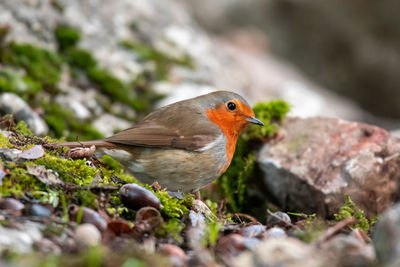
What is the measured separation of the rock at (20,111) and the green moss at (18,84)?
0.82ft

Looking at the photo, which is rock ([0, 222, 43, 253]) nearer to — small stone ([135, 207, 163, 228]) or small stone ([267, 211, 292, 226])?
small stone ([135, 207, 163, 228])

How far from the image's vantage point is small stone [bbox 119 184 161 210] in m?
3.46

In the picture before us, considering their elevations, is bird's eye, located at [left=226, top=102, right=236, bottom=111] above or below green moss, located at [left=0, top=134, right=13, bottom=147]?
above

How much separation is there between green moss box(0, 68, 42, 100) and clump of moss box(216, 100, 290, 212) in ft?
9.22

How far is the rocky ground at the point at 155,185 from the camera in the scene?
2.70 metres

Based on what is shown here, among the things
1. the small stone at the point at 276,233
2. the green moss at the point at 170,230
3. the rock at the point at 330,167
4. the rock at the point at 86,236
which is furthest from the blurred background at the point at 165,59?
the small stone at the point at 276,233

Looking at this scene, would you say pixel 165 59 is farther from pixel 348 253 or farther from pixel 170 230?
pixel 348 253

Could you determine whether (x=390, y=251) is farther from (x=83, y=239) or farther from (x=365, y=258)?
(x=83, y=239)

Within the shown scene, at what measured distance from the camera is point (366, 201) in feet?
16.5

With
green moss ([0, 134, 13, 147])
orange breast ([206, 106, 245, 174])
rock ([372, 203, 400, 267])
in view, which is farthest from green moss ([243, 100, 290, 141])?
rock ([372, 203, 400, 267])

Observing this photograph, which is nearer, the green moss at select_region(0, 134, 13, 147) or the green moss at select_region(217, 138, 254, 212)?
the green moss at select_region(0, 134, 13, 147)

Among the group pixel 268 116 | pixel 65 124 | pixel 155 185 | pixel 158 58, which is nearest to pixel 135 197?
pixel 155 185

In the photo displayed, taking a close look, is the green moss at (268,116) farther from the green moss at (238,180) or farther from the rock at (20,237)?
the rock at (20,237)

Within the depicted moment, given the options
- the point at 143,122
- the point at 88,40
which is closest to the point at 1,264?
the point at 143,122
